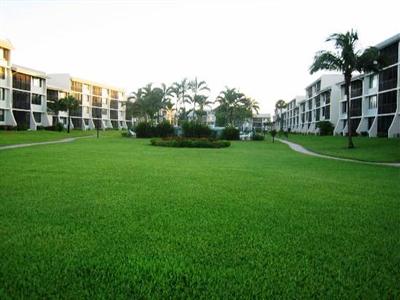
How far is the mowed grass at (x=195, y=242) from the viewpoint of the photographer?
3.71m

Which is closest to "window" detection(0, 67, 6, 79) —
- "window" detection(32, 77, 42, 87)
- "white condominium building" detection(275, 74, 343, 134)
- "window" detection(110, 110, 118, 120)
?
"window" detection(32, 77, 42, 87)

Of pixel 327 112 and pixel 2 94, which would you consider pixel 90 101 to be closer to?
pixel 2 94

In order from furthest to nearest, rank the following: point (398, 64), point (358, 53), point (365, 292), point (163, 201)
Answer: point (398, 64) < point (358, 53) < point (163, 201) < point (365, 292)

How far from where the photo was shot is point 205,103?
68.8m

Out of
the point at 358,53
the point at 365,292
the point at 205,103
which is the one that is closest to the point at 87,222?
the point at 365,292

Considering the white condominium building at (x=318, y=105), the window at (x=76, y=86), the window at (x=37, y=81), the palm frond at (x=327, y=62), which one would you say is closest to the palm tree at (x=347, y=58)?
the palm frond at (x=327, y=62)

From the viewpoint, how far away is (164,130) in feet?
168

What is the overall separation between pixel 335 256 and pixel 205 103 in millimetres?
65039

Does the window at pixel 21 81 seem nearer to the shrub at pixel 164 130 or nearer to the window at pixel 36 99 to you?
the window at pixel 36 99

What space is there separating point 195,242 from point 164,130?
154 ft

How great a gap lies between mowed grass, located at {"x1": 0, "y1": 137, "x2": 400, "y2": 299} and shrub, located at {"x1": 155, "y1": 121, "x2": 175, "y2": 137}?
136ft

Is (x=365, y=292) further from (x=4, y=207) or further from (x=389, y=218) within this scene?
(x=4, y=207)

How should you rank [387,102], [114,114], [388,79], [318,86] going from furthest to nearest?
[114,114] < [318,86] < [387,102] < [388,79]

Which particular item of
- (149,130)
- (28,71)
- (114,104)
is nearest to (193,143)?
(149,130)
